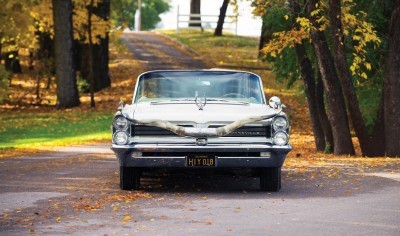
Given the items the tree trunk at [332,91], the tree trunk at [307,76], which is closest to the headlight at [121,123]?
the tree trunk at [332,91]

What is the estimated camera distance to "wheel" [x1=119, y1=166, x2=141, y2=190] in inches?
556

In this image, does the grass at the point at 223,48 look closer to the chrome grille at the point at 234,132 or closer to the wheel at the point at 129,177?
the wheel at the point at 129,177

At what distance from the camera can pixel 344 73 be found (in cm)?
2292

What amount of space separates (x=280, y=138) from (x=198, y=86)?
2087 millimetres

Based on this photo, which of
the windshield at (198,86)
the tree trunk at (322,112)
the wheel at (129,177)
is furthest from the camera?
the tree trunk at (322,112)

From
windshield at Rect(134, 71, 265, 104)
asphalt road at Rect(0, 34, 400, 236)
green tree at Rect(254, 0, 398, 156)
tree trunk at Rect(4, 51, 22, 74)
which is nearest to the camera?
asphalt road at Rect(0, 34, 400, 236)

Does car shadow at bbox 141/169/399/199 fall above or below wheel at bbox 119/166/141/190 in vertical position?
below

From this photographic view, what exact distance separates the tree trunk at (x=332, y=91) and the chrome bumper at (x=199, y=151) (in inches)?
389

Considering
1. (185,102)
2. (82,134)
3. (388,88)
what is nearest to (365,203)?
(185,102)

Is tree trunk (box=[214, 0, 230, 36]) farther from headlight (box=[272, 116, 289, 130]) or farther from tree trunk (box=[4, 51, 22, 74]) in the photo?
headlight (box=[272, 116, 289, 130])

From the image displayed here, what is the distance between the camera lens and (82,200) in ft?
43.3

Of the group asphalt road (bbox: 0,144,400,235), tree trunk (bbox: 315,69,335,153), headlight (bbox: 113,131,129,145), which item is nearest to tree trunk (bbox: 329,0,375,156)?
tree trunk (bbox: 315,69,335,153)

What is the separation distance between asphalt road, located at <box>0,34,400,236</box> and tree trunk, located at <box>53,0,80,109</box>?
23236 millimetres

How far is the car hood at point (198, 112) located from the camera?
541 inches
